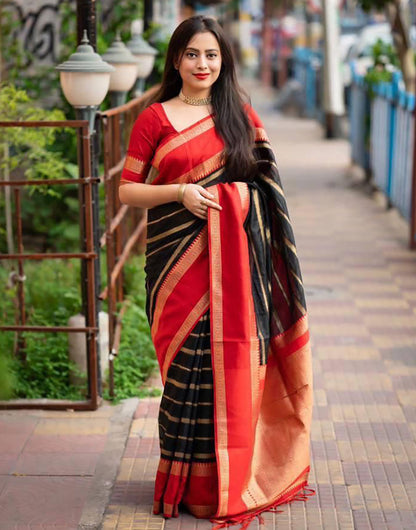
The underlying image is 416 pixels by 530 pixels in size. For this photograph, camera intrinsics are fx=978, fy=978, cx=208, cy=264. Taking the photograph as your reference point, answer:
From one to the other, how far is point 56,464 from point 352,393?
1.83m

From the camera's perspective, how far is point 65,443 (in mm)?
4723

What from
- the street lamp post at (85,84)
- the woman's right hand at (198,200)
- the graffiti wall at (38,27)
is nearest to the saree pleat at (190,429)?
the woman's right hand at (198,200)

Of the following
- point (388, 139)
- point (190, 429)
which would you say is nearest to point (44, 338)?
point (190, 429)

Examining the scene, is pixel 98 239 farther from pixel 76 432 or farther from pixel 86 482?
pixel 86 482

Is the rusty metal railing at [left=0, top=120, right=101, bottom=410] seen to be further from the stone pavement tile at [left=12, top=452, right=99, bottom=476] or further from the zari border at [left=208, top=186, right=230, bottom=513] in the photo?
the zari border at [left=208, top=186, right=230, bottom=513]

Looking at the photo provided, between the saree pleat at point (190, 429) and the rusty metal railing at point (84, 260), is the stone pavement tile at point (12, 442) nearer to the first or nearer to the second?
the rusty metal railing at point (84, 260)

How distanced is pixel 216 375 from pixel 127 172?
2.85 ft

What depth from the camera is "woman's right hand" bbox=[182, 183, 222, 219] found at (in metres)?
3.71

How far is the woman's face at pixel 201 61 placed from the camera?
372 centimetres

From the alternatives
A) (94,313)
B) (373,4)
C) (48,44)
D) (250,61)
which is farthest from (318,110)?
(250,61)

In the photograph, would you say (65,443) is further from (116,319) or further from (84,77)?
(84,77)

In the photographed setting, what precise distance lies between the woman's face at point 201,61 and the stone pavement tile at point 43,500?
1.79 meters

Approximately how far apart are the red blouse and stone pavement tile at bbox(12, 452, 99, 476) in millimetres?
1459

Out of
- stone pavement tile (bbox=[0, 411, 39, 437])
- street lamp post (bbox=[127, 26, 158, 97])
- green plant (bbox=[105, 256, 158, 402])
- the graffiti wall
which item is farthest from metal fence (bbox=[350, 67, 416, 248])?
stone pavement tile (bbox=[0, 411, 39, 437])
